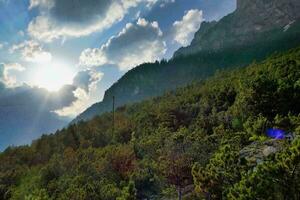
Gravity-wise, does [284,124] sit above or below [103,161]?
below

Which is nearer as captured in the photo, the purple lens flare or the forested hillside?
the forested hillside

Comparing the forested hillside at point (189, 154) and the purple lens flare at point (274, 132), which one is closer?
the forested hillside at point (189, 154)

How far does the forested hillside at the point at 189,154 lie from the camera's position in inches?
1202

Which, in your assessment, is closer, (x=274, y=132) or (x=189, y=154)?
(x=189, y=154)

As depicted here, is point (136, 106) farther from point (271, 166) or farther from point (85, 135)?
point (271, 166)

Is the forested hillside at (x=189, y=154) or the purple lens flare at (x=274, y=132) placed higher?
the forested hillside at (x=189, y=154)

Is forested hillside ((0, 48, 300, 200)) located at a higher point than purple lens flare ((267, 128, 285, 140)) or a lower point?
higher

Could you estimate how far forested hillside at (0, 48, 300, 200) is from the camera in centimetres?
3053

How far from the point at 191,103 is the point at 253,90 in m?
51.8

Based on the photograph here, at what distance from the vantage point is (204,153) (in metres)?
62.6

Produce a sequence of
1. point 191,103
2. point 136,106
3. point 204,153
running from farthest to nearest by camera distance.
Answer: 1. point 136,106
2. point 191,103
3. point 204,153

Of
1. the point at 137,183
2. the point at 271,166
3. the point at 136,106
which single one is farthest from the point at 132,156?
the point at 136,106

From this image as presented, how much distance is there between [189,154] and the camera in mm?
59531

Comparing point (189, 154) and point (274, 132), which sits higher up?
A: point (189, 154)
